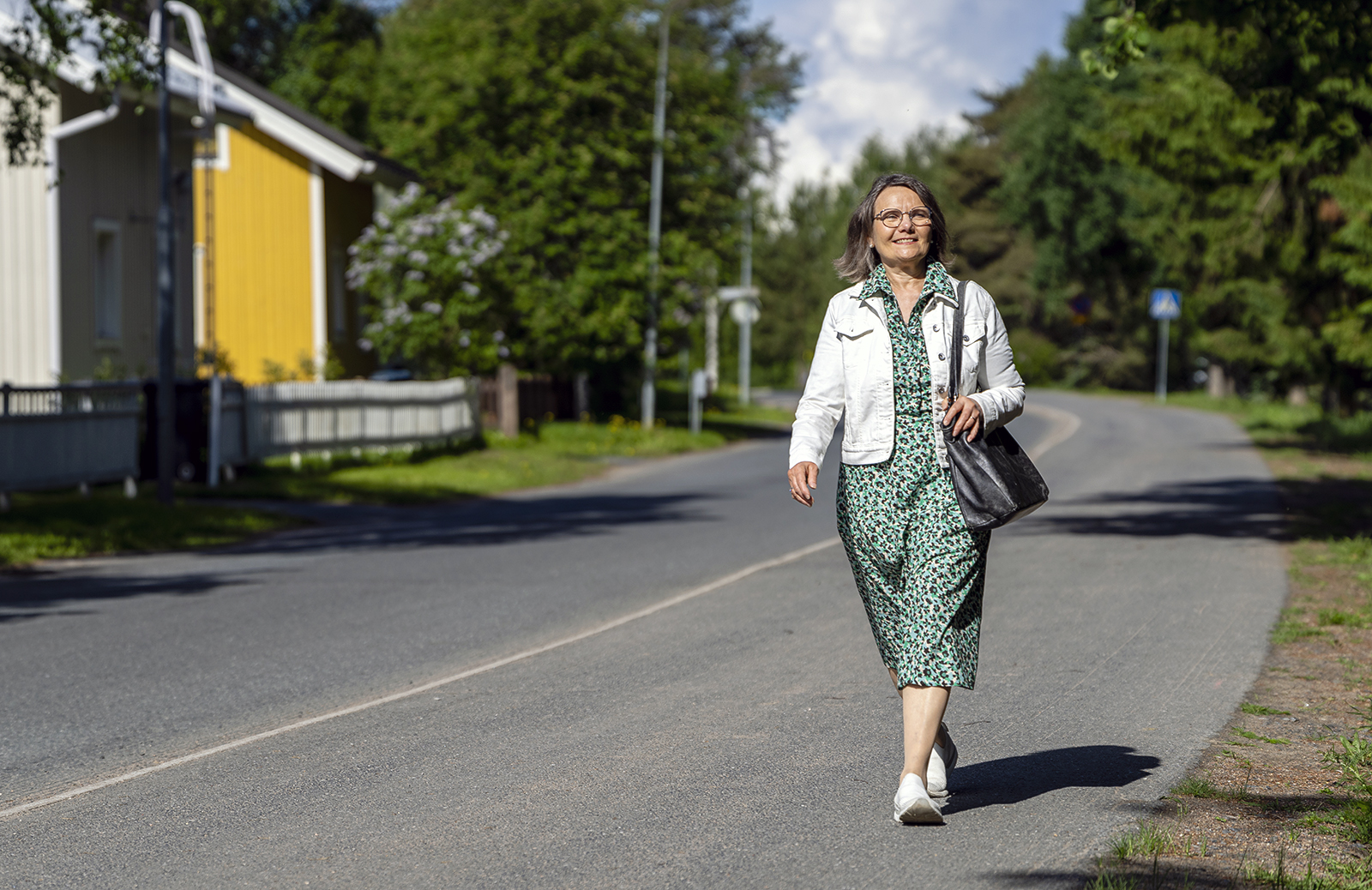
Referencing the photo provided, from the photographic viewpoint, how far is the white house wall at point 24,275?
22.4 m

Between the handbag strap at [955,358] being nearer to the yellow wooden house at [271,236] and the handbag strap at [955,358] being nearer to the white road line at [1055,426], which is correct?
the white road line at [1055,426]

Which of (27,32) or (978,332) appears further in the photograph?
(27,32)

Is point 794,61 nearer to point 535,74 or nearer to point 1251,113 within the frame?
point 535,74

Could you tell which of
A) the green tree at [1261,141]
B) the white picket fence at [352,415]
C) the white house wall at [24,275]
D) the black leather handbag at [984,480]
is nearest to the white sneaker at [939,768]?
the black leather handbag at [984,480]

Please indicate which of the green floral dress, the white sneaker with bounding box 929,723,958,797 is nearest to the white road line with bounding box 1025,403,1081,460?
the white sneaker with bounding box 929,723,958,797

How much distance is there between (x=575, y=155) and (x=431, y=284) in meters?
6.83

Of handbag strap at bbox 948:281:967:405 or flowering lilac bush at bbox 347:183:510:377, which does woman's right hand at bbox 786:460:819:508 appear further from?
flowering lilac bush at bbox 347:183:510:377

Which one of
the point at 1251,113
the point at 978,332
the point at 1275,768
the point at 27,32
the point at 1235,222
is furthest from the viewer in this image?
the point at 1235,222

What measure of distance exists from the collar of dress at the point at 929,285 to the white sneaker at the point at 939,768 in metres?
1.37

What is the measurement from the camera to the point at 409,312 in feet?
99.6

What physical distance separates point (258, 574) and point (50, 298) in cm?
1231

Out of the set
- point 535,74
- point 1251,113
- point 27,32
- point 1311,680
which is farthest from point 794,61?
point 1311,680

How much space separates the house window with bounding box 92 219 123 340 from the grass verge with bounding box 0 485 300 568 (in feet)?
23.5

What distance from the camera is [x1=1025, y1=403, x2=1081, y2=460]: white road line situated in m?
28.8
